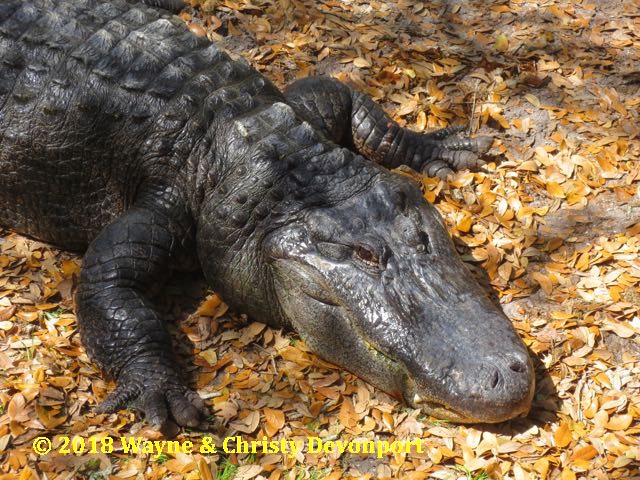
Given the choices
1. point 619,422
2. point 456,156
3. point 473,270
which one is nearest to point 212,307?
point 473,270

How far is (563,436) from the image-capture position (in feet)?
12.7

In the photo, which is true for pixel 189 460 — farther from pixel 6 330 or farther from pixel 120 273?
pixel 6 330

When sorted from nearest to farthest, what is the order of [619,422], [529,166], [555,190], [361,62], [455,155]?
[619,422] → [555,190] → [529,166] → [455,155] → [361,62]

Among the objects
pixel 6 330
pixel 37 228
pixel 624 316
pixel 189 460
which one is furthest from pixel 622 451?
pixel 37 228

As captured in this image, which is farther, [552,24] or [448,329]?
[552,24]

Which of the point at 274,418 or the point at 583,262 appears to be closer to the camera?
the point at 274,418

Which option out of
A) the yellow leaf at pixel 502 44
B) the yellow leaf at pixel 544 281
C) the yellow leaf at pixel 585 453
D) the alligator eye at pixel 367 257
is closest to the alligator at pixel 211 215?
the alligator eye at pixel 367 257

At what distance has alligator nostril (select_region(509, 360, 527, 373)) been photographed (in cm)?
364

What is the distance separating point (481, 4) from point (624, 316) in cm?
354

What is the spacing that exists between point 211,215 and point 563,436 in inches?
90.6

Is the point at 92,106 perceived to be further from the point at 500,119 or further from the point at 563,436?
the point at 563,436

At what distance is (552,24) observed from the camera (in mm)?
6660

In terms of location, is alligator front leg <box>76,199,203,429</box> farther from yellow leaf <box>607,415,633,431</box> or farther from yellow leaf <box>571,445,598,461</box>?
yellow leaf <box>607,415,633,431</box>

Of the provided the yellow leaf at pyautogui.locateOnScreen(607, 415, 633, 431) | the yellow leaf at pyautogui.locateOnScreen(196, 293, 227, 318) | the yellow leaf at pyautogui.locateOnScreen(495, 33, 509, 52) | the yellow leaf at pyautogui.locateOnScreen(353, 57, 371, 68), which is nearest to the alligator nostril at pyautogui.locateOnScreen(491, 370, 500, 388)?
the yellow leaf at pyautogui.locateOnScreen(607, 415, 633, 431)
